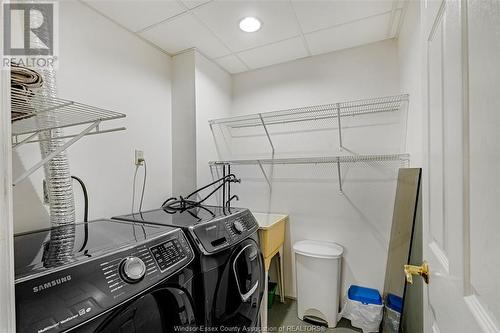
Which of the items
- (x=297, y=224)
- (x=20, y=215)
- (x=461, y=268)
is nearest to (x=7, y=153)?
(x=461, y=268)

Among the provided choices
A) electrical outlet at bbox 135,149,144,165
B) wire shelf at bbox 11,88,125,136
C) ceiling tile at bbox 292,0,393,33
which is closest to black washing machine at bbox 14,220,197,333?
wire shelf at bbox 11,88,125,136

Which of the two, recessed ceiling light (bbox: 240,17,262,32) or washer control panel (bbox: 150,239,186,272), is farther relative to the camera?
recessed ceiling light (bbox: 240,17,262,32)

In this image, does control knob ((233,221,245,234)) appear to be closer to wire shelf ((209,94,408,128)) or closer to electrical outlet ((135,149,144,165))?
electrical outlet ((135,149,144,165))

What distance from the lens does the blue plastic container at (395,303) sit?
157 cm

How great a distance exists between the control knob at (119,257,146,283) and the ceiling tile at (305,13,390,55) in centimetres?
205

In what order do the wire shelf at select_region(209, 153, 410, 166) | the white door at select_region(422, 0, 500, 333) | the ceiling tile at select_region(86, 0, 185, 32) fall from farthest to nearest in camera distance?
the wire shelf at select_region(209, 153, 410, 166)
the ceiling tile at select_region(86, 0, 185, 32)
the white door at select_region(422, 0, 500, 333)

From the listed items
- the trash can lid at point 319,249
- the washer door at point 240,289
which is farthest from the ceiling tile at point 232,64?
the trash can lid at point 319,249

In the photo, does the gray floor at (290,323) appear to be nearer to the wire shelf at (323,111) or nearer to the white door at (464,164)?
the white door at (464,164)

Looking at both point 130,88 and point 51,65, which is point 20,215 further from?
point 130,88

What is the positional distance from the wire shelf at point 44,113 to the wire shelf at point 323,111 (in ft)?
4.26

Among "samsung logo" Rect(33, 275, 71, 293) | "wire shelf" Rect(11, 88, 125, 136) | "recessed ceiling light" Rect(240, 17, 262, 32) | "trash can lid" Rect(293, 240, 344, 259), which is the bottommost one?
"trash can lid" Rect(293, 240, 344, 259)

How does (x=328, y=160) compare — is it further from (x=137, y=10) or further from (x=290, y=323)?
(x=137, y=10)

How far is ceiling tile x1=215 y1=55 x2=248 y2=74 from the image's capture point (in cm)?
235

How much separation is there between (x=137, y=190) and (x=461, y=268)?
1.89 m
